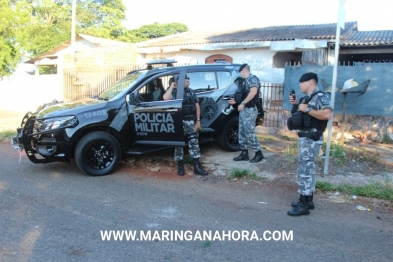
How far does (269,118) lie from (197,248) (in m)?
7.47

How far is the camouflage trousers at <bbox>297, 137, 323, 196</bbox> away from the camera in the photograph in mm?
4355

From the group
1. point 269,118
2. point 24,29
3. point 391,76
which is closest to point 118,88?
point 269,118

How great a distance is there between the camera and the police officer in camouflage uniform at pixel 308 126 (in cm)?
420

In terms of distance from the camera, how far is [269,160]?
6652mm

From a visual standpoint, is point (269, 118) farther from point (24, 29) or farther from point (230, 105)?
point (24, 29)

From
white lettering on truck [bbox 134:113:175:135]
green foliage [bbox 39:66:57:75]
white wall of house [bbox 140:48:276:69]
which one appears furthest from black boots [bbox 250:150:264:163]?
green foliage [bbox 39:66:57:75]

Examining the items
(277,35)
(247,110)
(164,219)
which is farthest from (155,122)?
(277,35)

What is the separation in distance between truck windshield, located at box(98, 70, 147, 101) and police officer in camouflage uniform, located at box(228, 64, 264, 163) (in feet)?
5.79

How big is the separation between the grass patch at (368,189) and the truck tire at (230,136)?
2231mm

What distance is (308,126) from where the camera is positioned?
4.30 metres

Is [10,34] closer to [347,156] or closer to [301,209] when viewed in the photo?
[347,156]

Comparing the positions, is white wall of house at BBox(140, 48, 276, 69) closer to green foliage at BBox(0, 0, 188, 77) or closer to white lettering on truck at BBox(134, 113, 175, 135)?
green foliage at BBox(0, 0, 188, 77)

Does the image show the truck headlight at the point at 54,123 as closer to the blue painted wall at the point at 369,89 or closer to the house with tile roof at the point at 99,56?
the blue painted wall at the point at 369,89

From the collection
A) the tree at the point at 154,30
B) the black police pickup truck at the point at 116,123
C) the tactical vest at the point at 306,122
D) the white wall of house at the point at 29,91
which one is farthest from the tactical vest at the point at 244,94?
the tree at the point at 154,30
